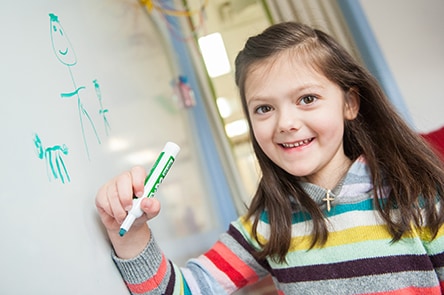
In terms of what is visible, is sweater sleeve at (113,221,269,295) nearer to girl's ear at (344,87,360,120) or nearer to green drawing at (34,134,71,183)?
green drawing at (34,134,71,183)

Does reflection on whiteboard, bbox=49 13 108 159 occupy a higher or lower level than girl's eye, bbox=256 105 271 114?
higher

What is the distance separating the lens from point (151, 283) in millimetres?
488

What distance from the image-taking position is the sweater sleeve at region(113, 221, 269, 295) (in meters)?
0.48

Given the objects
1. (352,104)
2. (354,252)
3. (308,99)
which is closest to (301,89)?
(308,99)

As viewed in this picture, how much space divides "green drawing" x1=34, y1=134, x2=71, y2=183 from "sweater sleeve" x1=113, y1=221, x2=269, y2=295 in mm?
134

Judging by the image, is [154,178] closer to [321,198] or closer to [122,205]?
[122,205]

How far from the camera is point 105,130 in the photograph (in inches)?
19.9

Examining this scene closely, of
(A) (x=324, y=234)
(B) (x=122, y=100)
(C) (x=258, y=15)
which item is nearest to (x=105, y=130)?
(B) (x=122, y=100)

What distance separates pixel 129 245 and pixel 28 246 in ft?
0.56

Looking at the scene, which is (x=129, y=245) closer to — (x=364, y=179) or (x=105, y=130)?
(x=105, y=130)

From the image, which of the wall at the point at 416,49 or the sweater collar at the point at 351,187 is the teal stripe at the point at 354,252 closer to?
the sweater collar at the point at 351,187

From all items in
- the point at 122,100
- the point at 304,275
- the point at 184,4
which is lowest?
the point at 304,275

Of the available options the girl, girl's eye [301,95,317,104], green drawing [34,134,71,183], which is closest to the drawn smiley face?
green drawing [34,134,71,183]

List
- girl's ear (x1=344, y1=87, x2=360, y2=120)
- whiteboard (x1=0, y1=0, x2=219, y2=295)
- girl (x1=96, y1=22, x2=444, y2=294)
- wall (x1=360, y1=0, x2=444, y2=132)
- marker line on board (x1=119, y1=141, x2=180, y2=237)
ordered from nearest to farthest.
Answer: whiteboard (x1=0, y1=0, x2=219, y2=295)
marker line on board (x1=119, y1=141, x2=180, y2=237)
girl (x1=96, y1=22, x2=444, y2=294)
girl's ear (x1=344, y1=87, x2=360, y2=120)
wall (x1=360, y1=0, x2=444, y2=132)
